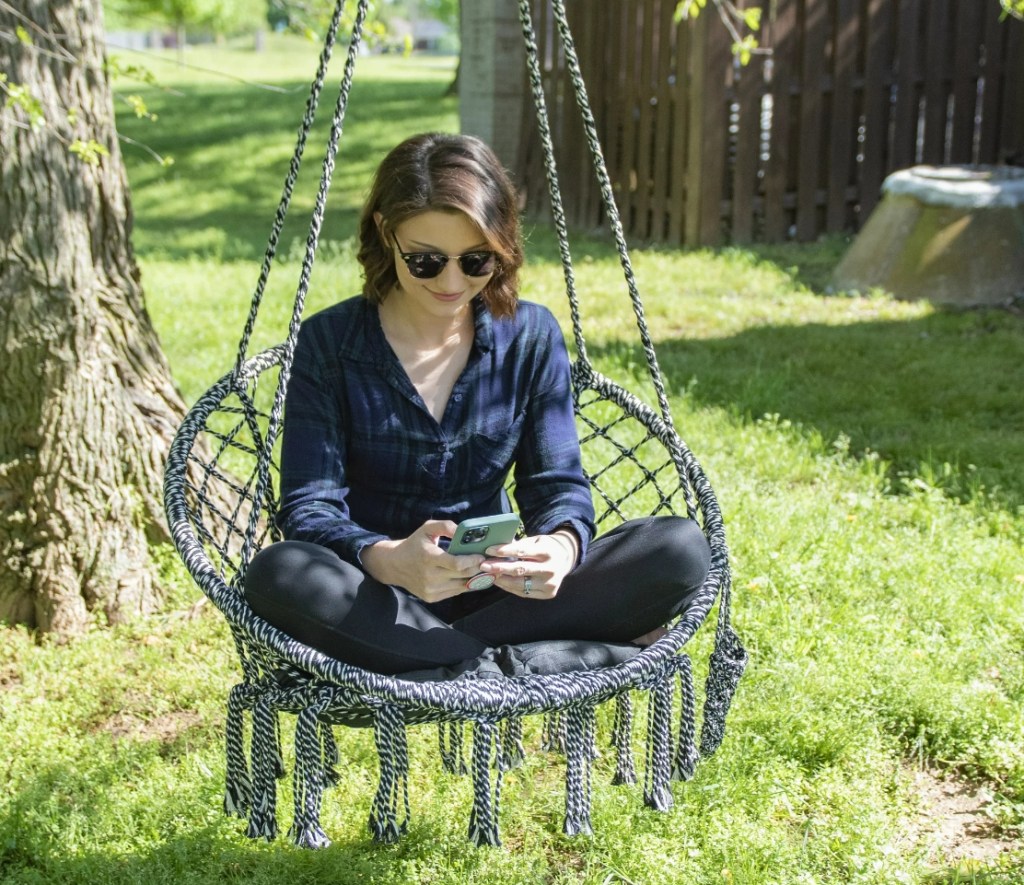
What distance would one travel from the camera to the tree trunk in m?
3.24

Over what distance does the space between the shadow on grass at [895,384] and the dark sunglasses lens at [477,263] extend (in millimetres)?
2275

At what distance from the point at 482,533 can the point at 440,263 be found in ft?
1.78

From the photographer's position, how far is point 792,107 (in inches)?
336

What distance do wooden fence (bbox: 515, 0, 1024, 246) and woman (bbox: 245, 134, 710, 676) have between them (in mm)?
6002

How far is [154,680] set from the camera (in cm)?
312

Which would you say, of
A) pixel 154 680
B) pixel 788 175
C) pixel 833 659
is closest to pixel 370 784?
pixel 154 680

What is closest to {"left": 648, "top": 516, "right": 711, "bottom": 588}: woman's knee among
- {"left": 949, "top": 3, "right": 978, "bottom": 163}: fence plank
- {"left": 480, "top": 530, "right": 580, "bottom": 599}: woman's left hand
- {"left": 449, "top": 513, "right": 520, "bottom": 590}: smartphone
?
{"left": 480, "top": 530, "right": 580, "bottom": 599}: woman's left hand

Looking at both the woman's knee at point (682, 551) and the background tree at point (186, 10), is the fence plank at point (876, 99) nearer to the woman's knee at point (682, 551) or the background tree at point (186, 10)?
the woman's knee at point (682, 551)

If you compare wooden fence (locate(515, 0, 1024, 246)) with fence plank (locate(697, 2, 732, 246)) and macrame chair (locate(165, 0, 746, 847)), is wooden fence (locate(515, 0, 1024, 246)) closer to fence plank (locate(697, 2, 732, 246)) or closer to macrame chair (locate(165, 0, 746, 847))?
fence plank (locate(697, 2, 732, 246))

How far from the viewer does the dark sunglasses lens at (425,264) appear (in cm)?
237

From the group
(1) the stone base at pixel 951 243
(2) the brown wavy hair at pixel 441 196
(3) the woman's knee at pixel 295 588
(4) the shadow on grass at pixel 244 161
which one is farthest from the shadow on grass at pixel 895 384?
(4) the shadow on grass at pixel 244 161

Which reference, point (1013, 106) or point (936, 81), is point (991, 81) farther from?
point (936, 81)

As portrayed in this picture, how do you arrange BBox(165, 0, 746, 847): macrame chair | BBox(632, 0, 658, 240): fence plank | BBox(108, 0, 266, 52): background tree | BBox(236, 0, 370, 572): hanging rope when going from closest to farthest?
Result: BBox(165, 0, 746, 847): macrame chair < BBox(236, 0, 370, 572): hanging rope < BBox(632, 0, 658, 240): fence plank < BBox(108, 0, 266, 52): background tree

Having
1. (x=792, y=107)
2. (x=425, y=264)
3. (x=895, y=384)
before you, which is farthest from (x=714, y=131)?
(x=425, y=264)
